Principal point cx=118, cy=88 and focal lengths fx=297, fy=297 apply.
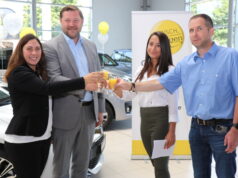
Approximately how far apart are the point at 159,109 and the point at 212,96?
1.75 ft

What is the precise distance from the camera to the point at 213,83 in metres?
1.81

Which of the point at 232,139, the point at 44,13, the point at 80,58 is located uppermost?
the point at 44,13

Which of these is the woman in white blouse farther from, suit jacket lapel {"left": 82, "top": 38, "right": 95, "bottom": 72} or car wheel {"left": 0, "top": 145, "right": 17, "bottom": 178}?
car wheel {"left": 0, "top": 145, "right": 17, "bottom": 178}

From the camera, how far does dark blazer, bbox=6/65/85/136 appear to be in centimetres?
181

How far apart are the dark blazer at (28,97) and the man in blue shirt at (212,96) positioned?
2.71ft

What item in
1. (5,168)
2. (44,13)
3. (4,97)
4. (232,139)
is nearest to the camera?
(232,139)

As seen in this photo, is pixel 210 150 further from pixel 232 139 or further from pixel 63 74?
pixel 63 74

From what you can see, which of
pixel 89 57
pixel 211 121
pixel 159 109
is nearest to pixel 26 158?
pixel 89 57

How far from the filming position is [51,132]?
6.93 ft

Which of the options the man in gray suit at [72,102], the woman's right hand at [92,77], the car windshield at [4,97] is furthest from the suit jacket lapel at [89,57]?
the car windshield at [4,97]

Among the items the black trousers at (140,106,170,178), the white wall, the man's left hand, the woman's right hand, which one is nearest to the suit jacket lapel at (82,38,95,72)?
the woman's right hand

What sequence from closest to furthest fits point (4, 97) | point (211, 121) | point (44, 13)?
1. point (211, 121)
2. point (4, 97)
3. point (44, 13)

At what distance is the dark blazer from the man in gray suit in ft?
0.58

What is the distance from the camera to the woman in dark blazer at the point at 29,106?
5.95 feet
